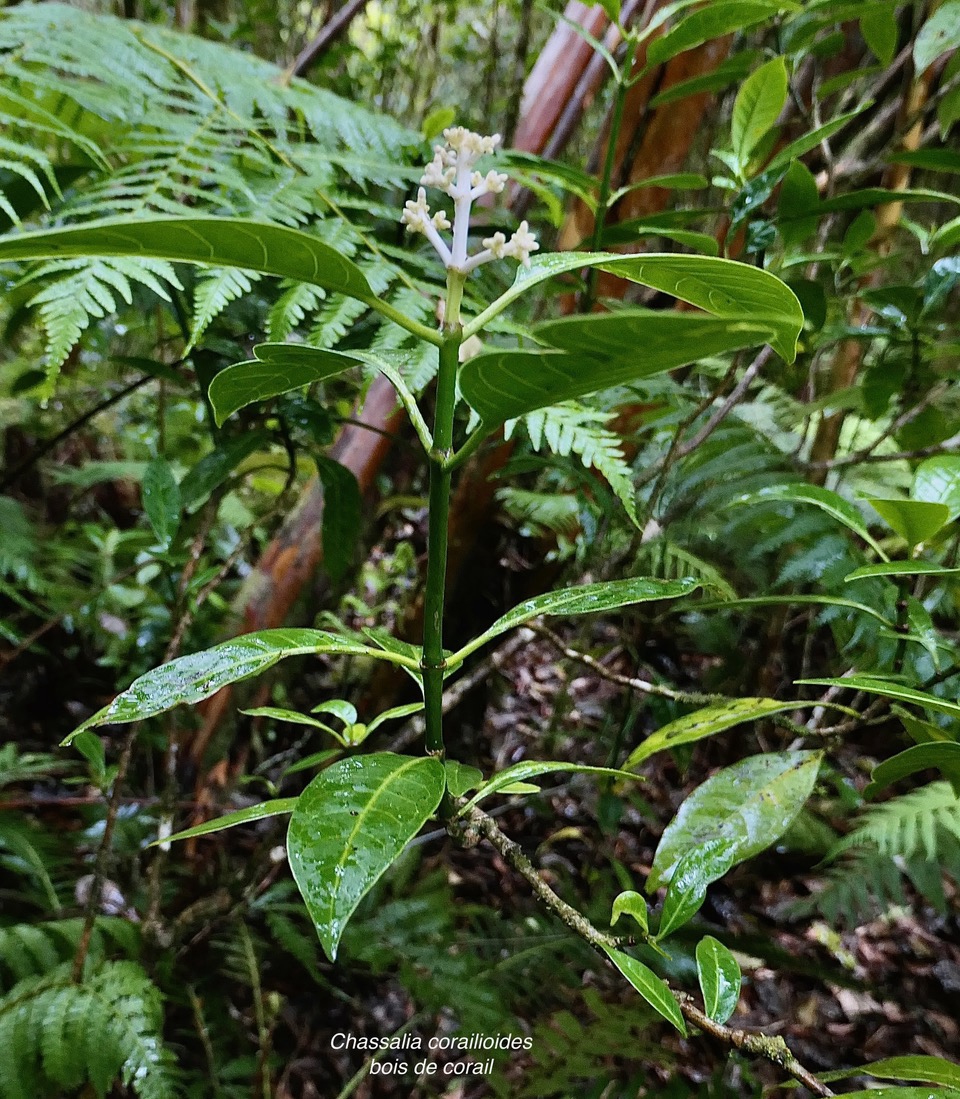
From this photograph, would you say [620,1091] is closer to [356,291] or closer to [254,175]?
[356,291]

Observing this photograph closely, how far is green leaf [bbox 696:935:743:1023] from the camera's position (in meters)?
0.55

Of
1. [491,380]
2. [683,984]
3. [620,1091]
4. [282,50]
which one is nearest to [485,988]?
[620,1091]

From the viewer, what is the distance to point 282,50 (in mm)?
3178

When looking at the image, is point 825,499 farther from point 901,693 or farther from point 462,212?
point 462,212

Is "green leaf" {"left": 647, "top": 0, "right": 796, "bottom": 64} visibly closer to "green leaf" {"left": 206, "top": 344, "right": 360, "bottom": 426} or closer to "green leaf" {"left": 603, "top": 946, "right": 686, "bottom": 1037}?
"green leaf" {"left": 206, "top": 344, "right": 360, "bottom": 426}

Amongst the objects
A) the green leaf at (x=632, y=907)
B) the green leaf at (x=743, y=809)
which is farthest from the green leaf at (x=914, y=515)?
the green leaf at (x=632, y=907)

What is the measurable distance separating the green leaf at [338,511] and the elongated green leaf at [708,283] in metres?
0.67

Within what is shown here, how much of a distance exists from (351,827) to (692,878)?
40 centimetres

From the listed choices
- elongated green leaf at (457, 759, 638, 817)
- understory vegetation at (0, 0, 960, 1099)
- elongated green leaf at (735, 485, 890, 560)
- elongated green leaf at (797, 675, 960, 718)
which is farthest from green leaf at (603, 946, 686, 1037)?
elongated green leaf at (735, 485, 890, 560)

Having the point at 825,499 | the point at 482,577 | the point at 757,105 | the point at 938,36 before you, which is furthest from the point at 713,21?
the point at 482,577

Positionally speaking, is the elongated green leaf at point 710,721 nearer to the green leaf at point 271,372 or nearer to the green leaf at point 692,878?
the green leaf at point 692,878

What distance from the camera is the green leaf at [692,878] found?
1.96 ft

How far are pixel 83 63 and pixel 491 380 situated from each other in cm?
117

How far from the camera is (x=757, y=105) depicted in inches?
37.0
